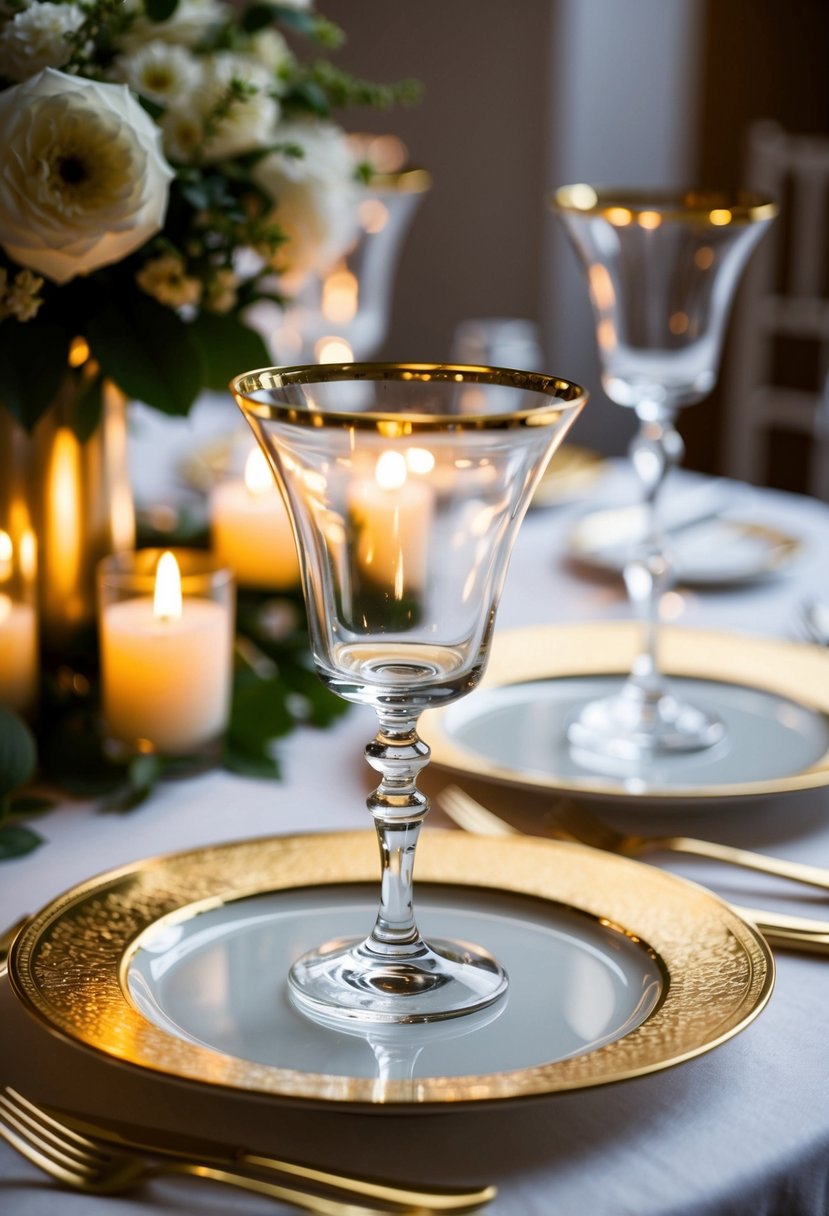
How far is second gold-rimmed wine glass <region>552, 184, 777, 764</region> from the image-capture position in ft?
3.45

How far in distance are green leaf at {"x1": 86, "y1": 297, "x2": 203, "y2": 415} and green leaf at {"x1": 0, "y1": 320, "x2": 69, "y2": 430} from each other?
0.03 m

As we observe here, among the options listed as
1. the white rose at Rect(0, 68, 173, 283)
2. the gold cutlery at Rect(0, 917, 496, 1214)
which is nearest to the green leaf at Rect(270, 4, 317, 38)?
the white rose at Rect(0, 68, 173, 283)

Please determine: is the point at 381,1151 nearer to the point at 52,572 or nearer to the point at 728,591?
the point at 52,572

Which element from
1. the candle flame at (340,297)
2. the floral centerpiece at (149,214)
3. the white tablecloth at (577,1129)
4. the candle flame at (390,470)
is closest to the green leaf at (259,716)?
the floral centerpiece at (149,214)

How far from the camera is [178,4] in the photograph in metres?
1.01

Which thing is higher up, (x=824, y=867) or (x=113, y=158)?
(x=113, y=158)

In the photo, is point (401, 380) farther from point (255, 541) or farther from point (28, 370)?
point (255, 541)

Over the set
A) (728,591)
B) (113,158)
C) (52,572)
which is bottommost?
(728,591)

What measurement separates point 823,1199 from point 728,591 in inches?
35.5

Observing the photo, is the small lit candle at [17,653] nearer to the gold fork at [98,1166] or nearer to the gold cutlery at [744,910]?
the gold cutlery at [744,910]

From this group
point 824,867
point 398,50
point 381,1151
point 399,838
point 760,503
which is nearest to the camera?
point 381,1151

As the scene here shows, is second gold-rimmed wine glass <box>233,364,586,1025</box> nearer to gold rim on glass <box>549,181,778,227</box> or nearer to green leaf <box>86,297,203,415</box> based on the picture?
green leaf <box>86,297,203,415</box>

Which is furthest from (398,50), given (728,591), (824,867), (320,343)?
(824,867)

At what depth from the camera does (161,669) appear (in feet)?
3.20
